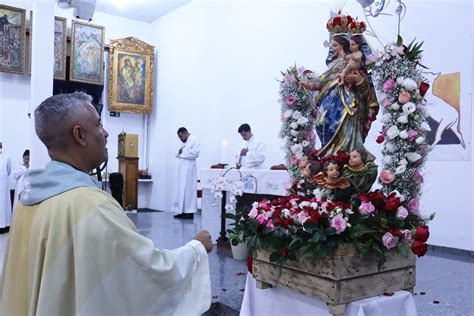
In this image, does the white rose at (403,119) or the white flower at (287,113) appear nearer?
the white rose at (403,119)

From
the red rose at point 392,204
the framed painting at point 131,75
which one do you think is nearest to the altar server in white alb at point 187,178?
the framed painting at point 131,75

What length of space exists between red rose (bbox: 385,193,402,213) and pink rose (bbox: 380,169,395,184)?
0.62 ft

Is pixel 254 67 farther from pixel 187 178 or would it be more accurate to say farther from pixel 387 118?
pixel 387 118

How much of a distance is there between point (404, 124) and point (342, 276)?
0.96 m

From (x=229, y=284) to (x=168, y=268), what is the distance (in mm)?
2651

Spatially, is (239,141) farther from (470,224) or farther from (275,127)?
(470,224)

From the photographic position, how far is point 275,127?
28.5ft

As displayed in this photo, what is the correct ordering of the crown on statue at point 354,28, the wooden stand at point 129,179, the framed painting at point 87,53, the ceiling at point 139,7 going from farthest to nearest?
the ceiling at point 139,7
the framed painting at point 87,53
the wooden stand at point 129,179
the crown on statue at point 354,28

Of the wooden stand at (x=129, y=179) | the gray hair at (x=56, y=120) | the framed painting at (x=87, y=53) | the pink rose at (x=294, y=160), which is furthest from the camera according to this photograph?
the framed painting at (x=87, y=53)

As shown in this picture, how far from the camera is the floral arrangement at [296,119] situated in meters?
3.16

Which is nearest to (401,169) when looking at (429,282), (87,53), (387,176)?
(387,176)

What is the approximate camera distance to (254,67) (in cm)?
939

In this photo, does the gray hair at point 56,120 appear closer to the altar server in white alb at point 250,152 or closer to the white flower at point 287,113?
the white flower at point 287,113

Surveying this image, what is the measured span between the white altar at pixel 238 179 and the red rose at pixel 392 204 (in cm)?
224
